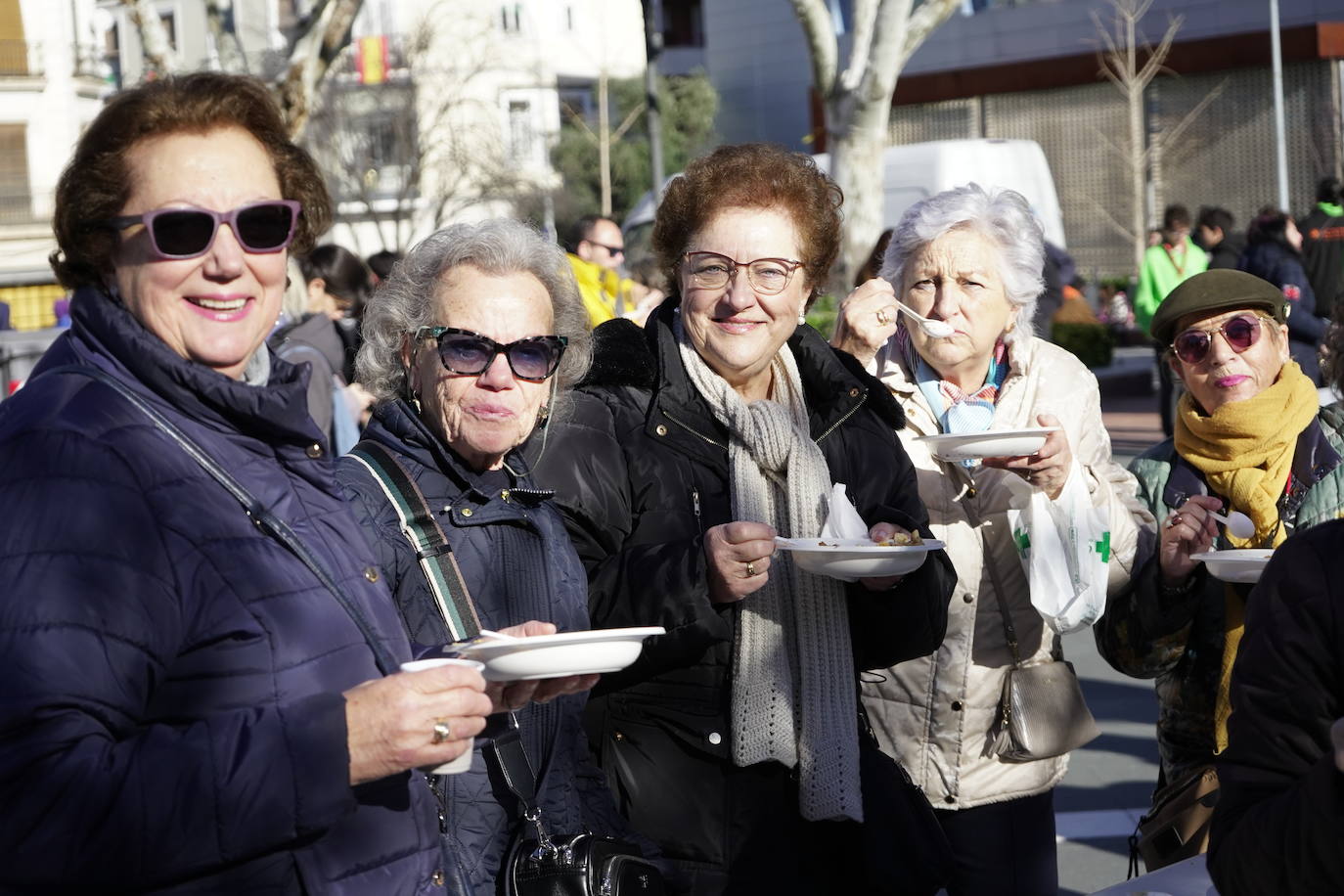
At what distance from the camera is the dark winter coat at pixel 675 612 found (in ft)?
10.3

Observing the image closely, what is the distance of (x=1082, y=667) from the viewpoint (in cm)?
823

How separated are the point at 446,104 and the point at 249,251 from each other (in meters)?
39.1

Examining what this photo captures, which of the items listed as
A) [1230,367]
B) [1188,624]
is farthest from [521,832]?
[1230,367]

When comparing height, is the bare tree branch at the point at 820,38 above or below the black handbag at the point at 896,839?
above

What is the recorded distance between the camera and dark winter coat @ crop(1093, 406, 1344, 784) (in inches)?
147

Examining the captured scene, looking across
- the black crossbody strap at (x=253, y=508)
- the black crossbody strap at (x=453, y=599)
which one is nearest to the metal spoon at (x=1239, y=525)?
the black crossbody strap at (x=453, y=599)

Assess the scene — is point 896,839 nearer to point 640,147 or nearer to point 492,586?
point 492,586

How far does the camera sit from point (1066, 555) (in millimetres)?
3709

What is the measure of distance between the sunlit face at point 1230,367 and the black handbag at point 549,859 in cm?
208

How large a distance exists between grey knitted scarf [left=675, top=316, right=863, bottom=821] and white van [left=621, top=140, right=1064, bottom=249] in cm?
1461

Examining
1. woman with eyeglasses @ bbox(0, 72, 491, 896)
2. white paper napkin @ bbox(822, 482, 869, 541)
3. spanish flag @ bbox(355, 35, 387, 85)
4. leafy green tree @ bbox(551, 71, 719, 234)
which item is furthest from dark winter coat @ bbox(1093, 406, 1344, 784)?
leafy green tree @ bbox(551, 71, 719, 234)

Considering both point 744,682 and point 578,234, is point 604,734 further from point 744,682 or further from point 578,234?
point 578,234

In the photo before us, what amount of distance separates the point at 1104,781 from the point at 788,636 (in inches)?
147

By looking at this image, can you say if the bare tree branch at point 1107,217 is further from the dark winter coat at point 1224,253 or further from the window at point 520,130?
the dark winter coat at point 1224,253
